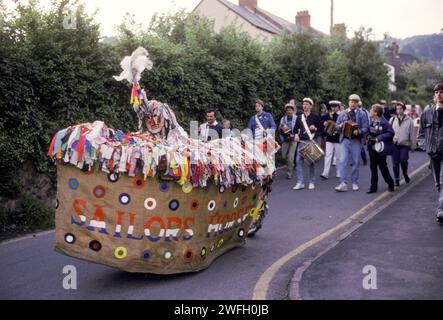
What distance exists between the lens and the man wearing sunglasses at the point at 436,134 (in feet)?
26.6

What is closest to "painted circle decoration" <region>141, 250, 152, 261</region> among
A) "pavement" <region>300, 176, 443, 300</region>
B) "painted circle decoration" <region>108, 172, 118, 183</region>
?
"painted circle decoration" <region>108, 172, 118, 183</region>

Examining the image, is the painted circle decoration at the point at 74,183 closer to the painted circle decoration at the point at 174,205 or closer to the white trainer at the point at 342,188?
the painted circle decoration at the point at 174,205

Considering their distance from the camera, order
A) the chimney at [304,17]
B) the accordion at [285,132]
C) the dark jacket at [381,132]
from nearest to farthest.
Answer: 1. the dark jacket at [381,132]
2. the accordion at [285,132]
3. the chimney at [304,17]

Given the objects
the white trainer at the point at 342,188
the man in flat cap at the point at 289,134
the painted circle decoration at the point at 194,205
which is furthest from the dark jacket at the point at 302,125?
the painted circle decoration at the point at 194,205

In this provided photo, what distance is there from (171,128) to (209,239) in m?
1.52

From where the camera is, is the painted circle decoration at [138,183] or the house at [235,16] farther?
the house at [235,16]

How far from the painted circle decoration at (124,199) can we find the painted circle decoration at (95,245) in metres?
0.46

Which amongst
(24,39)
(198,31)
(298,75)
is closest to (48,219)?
(24,39)

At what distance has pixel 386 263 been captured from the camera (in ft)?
19.6

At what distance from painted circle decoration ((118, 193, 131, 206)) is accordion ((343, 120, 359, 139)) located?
742 cm

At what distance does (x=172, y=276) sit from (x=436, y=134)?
5.05m

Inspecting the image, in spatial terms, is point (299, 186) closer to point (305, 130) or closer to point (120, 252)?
point (305, 130)
